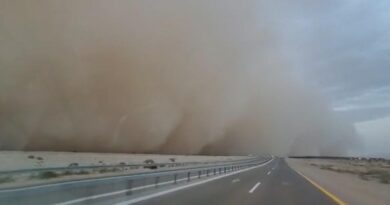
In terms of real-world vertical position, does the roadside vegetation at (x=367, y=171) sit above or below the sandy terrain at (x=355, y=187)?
above

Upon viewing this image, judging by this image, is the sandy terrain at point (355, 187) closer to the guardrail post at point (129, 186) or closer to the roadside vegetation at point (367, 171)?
the roadside vegetation at point (367, 171)

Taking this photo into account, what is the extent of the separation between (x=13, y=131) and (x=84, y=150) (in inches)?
509

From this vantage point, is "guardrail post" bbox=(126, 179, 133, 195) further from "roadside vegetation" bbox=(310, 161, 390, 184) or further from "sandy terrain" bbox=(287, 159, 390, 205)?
"roadside vegetation" bbox=(310, 161, 390, 184)

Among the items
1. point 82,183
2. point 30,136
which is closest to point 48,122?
point 30,136

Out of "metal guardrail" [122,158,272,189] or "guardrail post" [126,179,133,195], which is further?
"metal guardrail" [122,158,272,189]

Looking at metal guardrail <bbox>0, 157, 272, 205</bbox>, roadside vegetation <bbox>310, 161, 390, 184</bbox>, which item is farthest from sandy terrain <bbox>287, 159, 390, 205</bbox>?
metal guardrail <bbox>0, 157, 272, 205</bbox>

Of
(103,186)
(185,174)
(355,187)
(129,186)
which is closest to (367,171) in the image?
(355,187)

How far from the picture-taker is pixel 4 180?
21.6 meters

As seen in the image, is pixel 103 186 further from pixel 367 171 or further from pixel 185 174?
pixel 367 171

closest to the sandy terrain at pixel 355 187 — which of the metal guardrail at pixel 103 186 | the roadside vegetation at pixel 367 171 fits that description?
the roadside vegetation at pixel 367 171

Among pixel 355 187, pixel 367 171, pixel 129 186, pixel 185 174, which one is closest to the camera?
pixel 129 186

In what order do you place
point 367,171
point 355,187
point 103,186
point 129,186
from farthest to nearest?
point 367,171 → point 355,187 → point 129,186 → point 103,186

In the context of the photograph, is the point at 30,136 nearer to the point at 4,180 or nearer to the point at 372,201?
the point at 4,180

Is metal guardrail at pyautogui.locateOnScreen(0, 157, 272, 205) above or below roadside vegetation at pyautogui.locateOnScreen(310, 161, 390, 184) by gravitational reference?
below
